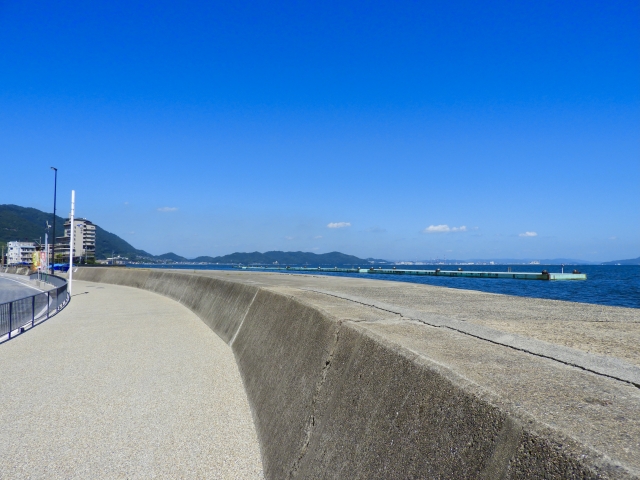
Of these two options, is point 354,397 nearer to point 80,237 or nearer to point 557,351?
point 557,351

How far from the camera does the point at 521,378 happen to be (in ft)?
9.98

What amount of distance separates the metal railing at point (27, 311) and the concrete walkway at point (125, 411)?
54.3 inches

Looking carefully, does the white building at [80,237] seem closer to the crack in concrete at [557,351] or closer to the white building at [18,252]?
the white building at [18,252]

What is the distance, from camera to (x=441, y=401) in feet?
8.57

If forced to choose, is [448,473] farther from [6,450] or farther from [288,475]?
[6,450]

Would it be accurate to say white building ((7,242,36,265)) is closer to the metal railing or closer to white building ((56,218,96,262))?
white building ((56,218,96,262))

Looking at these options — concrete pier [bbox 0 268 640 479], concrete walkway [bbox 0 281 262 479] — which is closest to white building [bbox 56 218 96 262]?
concrete walkway [bbox 0 281 262 479]

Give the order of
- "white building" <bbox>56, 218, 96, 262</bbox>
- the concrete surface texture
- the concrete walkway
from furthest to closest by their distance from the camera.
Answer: "white building" <bbox>56, 218, 96, 262</bbox> < the concrete surface texture < the concrete walkway

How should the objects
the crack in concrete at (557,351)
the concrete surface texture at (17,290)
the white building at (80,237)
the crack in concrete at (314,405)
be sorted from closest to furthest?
the crack in concrete at (557,351) < the crack in concrete at (314,405) < the concrete surface texture at (17,290) < the white building at (80,237)

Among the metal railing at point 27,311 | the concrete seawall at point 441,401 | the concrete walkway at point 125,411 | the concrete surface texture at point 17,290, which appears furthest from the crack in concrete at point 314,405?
the concrete surface texture at point 17,290

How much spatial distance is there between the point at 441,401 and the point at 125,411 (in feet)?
17.2

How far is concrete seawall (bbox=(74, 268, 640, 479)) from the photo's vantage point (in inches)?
79.2

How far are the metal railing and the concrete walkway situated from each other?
1.38 meters

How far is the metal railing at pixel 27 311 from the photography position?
1313 cm
